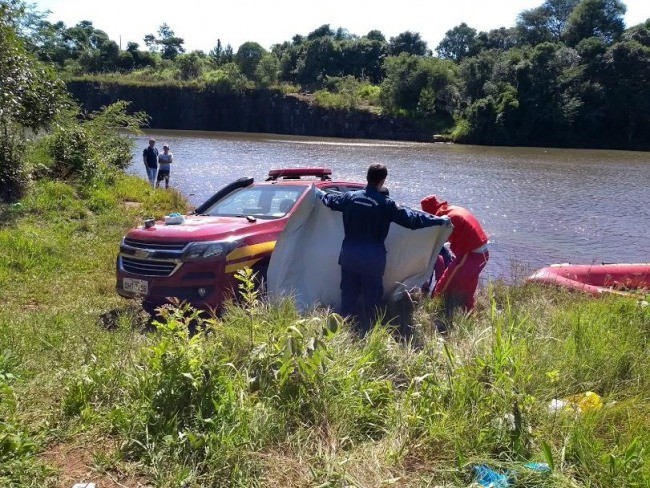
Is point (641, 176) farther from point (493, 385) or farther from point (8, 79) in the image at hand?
point (493, 385)

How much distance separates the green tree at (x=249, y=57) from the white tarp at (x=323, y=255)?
8861 centimetres

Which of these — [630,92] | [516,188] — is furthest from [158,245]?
[630,92]

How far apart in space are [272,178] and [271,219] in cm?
176

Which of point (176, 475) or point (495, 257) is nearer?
point (176, 475)

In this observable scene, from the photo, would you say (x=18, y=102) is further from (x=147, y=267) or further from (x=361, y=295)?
(x=361, y=295)

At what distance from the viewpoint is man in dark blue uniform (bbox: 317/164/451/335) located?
5984mm

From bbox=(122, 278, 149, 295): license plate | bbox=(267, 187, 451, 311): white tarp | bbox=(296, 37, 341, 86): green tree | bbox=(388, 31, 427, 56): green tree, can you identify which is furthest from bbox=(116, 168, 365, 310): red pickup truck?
bbox=(388, 31, 427, 56): green tree

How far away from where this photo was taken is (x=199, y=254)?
22.2 ft

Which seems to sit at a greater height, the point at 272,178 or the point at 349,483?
the point at 272,178

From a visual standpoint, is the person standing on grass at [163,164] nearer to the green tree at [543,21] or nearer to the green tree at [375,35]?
the green tree at [543,21]

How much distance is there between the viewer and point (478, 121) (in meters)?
61.9

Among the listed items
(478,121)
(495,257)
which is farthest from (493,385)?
(478,121)

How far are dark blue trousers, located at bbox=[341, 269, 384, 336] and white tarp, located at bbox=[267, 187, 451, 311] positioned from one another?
0.30m

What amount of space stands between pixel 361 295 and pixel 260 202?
2.35 meters
